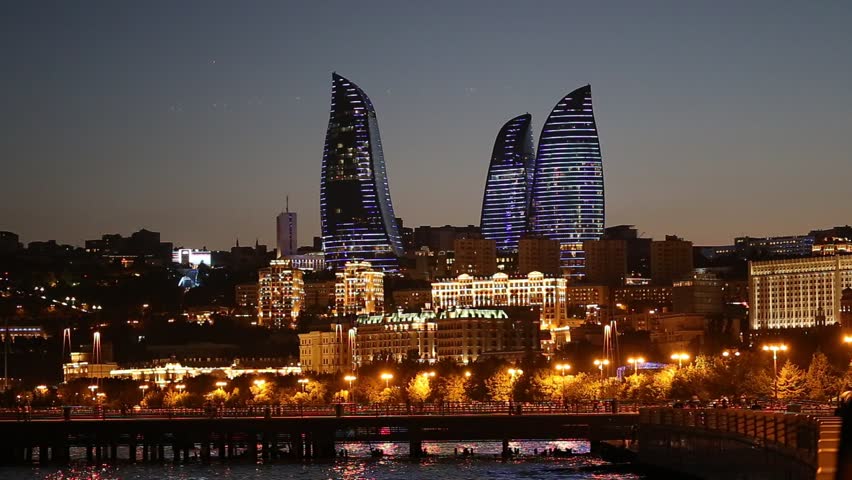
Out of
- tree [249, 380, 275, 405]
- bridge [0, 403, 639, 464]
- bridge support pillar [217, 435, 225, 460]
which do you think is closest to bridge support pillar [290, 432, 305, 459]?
bridge [0, 403, 639, 464]

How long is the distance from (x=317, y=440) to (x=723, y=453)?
137 ft

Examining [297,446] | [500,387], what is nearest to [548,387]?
[500,387]

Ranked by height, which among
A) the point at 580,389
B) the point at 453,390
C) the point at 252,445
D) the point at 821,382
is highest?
the point at 821,382

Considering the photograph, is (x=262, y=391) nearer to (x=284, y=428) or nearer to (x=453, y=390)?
(x=453, y=390)

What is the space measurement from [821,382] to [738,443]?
199ft

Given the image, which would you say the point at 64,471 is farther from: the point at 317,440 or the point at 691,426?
the point at 691,426

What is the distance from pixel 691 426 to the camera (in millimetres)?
71875

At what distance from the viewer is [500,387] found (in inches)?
6024

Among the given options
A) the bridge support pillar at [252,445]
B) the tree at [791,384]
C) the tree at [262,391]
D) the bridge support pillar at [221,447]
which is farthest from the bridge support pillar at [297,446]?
the tree at [262,391]

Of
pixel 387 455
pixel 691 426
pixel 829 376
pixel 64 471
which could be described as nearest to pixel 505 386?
pixel 829 376

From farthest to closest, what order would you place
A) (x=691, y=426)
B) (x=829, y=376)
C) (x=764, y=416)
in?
(x=829, y=376), (x=691, y=426), (x=764, y=416)

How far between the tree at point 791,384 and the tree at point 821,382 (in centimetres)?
53

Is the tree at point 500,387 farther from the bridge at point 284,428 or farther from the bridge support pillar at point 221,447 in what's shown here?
the bridge support pillar at point 221,447

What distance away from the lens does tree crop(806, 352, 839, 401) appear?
4569 inches
